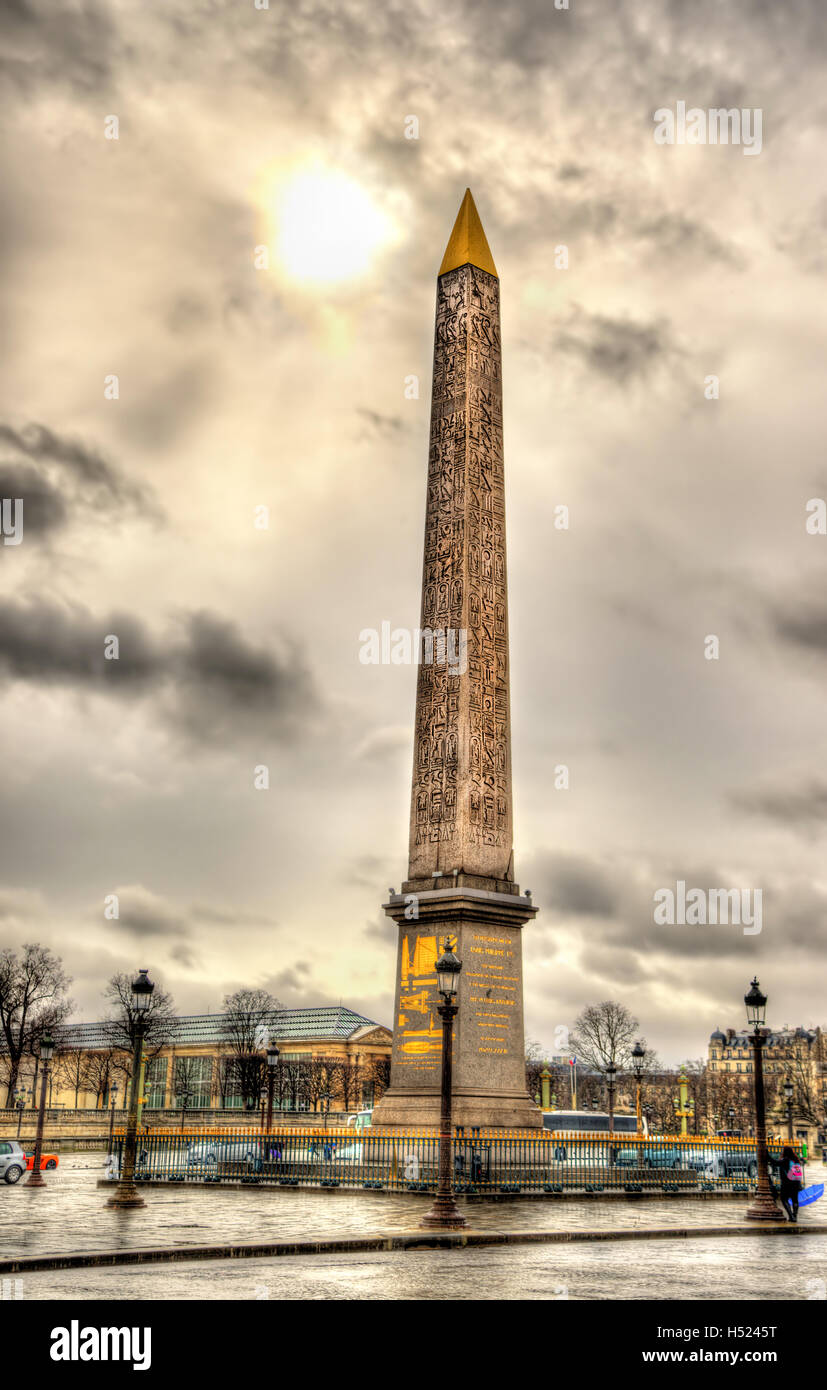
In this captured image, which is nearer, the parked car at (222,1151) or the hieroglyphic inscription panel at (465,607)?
the hieroglyphic inscription panel at (465,607)

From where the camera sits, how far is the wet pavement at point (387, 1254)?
38.0 ft

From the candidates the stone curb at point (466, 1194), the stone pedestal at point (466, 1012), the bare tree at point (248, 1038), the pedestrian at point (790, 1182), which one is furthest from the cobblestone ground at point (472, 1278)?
the bare tree at point (248, 1038)

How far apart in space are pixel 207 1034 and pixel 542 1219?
109m

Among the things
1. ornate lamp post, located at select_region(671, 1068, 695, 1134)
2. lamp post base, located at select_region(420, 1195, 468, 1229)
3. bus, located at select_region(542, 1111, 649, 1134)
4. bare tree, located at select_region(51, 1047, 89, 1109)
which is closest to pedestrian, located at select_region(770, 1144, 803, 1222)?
lamp post base, located at select_region(420, 1195, 468, 1229)

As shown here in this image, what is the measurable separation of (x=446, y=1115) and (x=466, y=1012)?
821 centimetres

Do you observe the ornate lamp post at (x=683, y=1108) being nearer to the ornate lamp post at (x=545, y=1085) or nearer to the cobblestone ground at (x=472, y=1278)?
the ornate lamp post at (x=545, y=1085)

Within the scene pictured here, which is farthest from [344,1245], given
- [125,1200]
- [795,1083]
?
[795,1083]

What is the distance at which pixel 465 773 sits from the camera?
28656mm

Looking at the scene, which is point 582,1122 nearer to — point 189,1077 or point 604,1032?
point 604,1032

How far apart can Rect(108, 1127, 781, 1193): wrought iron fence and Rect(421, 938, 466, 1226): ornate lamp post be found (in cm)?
569
